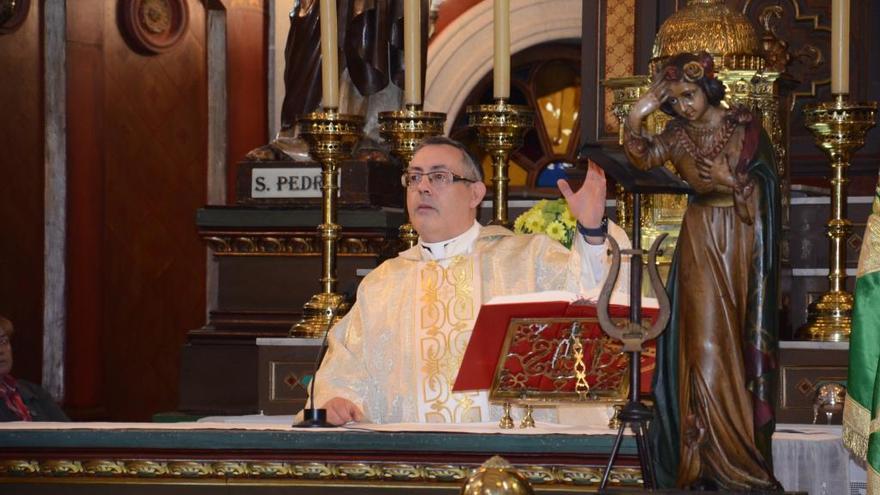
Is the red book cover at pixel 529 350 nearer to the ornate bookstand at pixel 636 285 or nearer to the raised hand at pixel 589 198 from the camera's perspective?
the raised hand at pixel 589 198

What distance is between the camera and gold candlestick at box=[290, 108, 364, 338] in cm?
599

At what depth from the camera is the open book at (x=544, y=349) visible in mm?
4535

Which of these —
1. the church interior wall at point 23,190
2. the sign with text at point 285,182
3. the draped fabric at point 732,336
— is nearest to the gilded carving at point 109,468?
the draped fabric at point 732,336

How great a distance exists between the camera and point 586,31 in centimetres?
910

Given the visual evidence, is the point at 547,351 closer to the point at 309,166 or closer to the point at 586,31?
the point at 309,166

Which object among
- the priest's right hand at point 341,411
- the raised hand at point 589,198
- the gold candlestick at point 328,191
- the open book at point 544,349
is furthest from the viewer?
the gold candlestick at point 328,191

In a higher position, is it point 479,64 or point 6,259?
point 479,64

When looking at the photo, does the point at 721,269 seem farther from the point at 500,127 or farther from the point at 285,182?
the point at 285,182

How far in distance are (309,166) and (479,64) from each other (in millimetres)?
4793

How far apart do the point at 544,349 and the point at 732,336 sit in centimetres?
95

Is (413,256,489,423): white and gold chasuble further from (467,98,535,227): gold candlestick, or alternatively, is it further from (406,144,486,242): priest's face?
(467,98,535,227): gold candlestick

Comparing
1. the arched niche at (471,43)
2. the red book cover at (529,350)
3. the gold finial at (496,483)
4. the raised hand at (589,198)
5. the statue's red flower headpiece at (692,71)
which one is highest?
the arched niche at (471,43)

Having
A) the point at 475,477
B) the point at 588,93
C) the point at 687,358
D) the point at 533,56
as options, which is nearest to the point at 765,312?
the point at 687,358

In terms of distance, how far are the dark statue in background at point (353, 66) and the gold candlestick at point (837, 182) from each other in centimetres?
210
